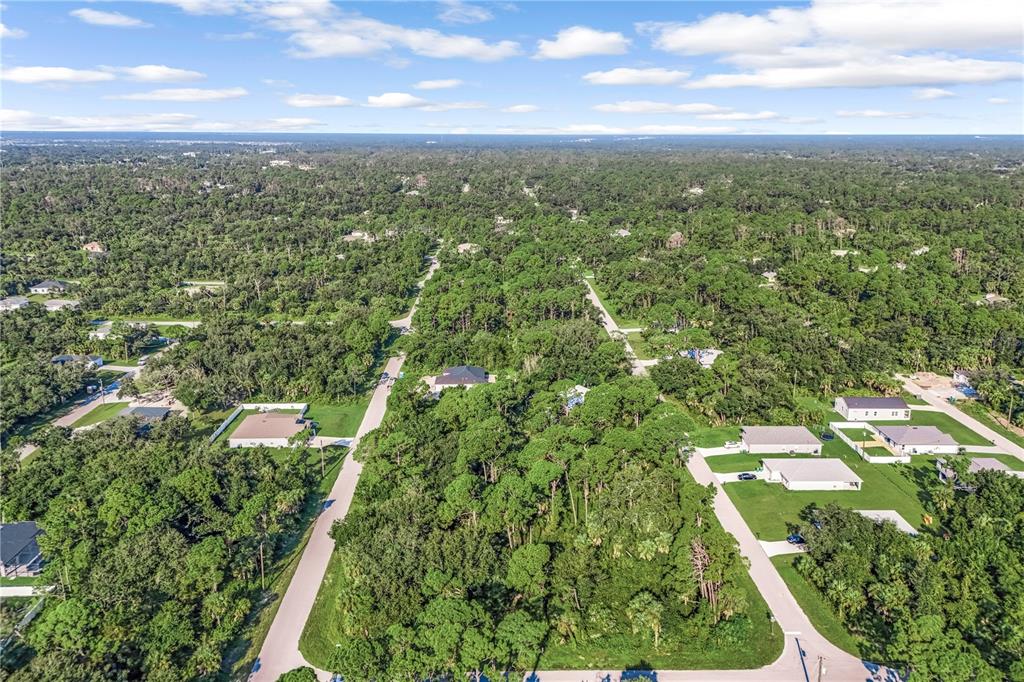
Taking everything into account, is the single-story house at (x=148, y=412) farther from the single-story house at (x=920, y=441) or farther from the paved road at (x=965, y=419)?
the paved road at (x=965, y=419)

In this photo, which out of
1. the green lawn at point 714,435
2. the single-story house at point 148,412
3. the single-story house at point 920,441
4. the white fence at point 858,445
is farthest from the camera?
the single-story house at point 148,412

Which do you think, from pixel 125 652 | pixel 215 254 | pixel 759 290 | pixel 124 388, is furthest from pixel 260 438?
pixel 215 254

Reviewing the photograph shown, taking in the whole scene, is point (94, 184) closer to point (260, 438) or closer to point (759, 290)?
point (260, 438)

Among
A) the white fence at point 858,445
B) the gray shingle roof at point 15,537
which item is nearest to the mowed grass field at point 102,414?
the gray shingle roof at point 15,537

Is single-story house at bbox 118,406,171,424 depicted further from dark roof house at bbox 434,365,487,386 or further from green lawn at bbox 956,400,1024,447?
green lawn at bbox 956,400,1024,447

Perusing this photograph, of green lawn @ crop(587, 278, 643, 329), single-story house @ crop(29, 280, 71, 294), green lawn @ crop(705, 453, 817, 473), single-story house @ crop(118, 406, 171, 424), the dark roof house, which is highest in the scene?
single-story house @ crop(29, 280, 71, 294)

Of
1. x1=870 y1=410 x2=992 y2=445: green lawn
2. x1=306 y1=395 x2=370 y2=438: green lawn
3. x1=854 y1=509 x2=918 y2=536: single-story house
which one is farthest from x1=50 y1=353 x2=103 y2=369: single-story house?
x1=870 y1=410 x2=992 y2=445: green lawn
